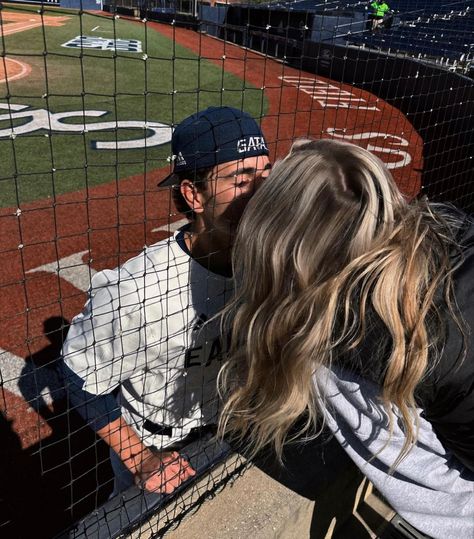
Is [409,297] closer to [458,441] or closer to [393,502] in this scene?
[458,441]

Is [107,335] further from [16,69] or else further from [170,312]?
[16,69]

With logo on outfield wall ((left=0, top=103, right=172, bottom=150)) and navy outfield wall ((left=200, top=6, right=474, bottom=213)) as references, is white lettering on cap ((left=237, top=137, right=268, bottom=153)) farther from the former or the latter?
logo on outfield wall ((left=0, top=103, right=172, bottom=150))

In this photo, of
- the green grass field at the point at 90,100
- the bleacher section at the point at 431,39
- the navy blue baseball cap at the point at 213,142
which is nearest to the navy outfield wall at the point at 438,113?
the bleacher section at the point at 431,39

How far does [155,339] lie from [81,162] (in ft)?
17.8

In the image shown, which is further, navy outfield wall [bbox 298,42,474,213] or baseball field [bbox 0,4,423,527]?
navy outfield wall [bbox 298,42,474,213]

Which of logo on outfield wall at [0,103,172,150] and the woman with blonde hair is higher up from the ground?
the woman with blonde hair

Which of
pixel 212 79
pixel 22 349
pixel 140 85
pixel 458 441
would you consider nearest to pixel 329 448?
pixel 458 441

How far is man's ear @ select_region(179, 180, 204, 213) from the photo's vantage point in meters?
1.57

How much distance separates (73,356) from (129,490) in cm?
52

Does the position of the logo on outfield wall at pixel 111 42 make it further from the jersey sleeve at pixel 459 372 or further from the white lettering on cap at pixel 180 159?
the jersey sleeve at pixel 459 372

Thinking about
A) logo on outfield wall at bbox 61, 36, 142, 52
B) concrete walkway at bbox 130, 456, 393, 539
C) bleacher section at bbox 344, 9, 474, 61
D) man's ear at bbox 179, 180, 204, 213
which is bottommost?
logo on outfield wall at bbox 61, 36, 142, 52

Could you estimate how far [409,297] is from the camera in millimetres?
1042

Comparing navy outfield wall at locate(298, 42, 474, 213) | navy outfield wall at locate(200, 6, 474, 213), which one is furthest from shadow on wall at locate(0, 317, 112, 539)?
navy outfield wall at locate(298, 42, 474, 213)

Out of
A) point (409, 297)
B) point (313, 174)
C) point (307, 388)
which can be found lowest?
point (307, 388)
